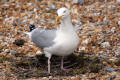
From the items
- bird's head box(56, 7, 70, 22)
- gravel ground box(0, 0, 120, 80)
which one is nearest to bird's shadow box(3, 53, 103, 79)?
gravel ground box(0, 0, 120, 80)

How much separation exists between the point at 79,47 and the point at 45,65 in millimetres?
1151

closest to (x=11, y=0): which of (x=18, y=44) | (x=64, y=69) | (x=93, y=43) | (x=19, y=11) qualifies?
(x=19, y=11)

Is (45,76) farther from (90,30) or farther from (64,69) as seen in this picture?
(90,30)

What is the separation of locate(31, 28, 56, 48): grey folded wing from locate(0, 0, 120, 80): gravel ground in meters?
0.42

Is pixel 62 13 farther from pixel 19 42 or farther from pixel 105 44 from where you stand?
pixel 19 42

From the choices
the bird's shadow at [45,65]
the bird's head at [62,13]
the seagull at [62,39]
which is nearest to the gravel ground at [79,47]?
the bird's shadow at [45,65]

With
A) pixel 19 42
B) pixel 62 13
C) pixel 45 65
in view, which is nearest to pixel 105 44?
pixel 45 65

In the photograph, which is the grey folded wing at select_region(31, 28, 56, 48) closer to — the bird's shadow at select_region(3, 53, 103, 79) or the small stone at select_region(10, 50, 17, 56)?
the bird's shadow at select_region(3, 53, 103, 79)

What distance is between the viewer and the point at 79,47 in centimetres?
683

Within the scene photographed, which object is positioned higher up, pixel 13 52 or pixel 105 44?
pixel 105 44

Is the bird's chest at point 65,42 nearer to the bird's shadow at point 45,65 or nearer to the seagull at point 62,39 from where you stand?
the seagull at point 62,39

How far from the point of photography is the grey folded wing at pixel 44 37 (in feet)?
18.3

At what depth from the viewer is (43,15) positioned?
8688 mm

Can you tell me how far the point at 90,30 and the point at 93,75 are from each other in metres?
2.53
